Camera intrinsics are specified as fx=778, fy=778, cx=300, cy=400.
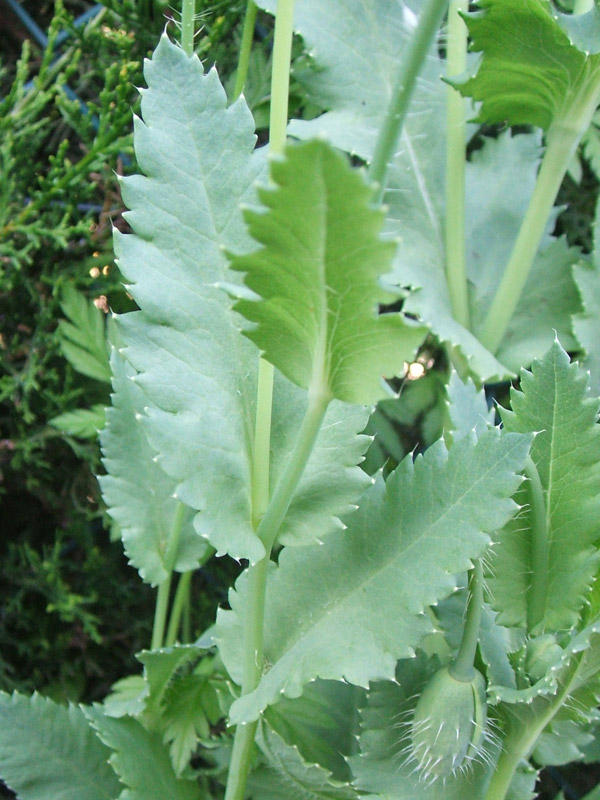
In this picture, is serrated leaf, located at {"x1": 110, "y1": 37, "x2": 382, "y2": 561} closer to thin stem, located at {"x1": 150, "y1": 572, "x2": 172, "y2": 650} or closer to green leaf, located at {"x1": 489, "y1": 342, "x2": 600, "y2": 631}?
green leaf, located at {"x1": 489, "y1": 342, "x2": 600, "y2": 631}

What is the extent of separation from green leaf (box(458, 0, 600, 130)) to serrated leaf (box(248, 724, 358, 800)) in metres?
0.54

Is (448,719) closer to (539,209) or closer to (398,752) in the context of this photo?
(398,752)

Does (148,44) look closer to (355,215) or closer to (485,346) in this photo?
(485,346)

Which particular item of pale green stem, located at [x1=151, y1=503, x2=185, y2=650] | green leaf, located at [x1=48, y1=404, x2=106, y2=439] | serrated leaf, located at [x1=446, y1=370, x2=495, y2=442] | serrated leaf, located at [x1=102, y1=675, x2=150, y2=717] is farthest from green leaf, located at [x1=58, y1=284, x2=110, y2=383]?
serrated leaf, located at [x1=446, y1=370, x2=495, y2=442]

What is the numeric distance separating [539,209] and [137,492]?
44 centimetres

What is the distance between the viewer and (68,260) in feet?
2.92

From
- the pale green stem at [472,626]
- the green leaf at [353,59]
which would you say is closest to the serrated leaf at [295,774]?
the pale green stem at [472,626]

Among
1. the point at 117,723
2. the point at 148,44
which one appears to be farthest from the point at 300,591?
the point at 148,44

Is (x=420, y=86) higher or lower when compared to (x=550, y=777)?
higher

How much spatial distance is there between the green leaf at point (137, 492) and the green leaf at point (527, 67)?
389 mm

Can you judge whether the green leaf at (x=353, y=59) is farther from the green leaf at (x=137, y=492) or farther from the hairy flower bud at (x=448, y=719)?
the hairy flower bud at (x=448, y=719)

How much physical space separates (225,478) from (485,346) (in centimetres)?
Result: 33

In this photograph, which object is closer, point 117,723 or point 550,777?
point 117,723

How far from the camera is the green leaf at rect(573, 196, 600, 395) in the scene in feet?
2.34
